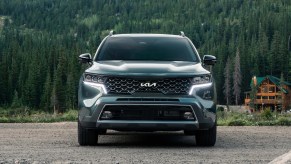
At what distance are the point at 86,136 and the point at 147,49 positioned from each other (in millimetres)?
2269

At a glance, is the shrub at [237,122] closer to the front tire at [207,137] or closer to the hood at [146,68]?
the hood at [146,68]

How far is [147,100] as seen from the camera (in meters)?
11.1

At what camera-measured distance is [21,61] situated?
6171 inches

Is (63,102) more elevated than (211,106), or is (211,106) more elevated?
(211,106)

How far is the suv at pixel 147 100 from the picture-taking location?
11.1 metres

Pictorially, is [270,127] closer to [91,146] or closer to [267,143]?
[267,143]

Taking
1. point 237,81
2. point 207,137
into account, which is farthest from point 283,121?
point 237,81

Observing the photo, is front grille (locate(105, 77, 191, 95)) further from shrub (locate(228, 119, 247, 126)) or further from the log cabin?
the log cabin

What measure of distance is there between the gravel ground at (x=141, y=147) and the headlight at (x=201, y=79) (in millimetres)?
1109

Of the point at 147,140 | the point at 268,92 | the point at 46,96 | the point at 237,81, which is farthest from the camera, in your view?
the point at 237,81

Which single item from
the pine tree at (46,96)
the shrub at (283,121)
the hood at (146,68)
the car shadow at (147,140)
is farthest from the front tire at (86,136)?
the pine tree at (46,96)

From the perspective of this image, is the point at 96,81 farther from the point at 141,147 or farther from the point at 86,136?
the point at 141,147

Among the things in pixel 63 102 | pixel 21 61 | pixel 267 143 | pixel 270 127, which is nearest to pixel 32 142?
pixel 267 143

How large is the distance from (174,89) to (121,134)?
3.49m
